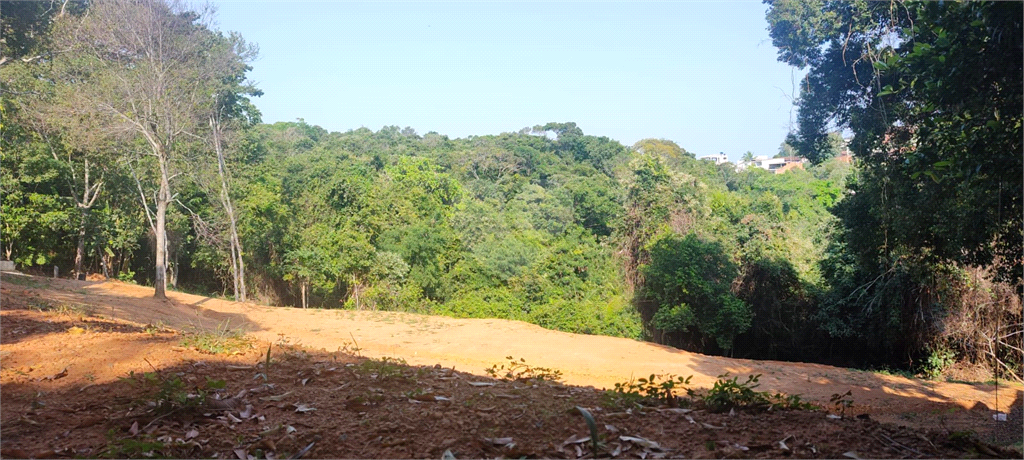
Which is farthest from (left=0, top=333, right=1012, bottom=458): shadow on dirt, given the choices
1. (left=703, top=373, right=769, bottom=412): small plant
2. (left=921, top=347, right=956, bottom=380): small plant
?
(left=921, top=347, right=956, bottom=380): small plant

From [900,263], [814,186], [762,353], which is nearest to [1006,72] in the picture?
[900,263]

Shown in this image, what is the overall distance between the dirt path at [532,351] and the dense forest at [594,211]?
1383 millimetres

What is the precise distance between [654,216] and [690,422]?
16.3 metres

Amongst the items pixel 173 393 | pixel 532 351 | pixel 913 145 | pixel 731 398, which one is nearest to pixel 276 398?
pixel 173 393

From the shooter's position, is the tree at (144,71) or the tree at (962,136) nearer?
the tree at (962,136)

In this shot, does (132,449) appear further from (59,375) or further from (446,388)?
(446,388)

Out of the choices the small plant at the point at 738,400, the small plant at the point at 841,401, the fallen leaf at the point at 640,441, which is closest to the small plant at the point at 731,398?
the small plant at the point at 738,400

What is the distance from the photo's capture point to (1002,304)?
481 inches

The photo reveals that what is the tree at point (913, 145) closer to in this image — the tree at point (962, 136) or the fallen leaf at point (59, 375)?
the tree at point (962, 136)

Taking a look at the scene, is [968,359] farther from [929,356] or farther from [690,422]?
[690,422]

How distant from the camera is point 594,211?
23.6 metres

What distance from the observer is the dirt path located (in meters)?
8.80

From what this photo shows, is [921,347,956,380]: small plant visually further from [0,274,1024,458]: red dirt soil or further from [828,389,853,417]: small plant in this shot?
[828,389,853,417]: small plant

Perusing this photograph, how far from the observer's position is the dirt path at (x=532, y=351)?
8.80m
